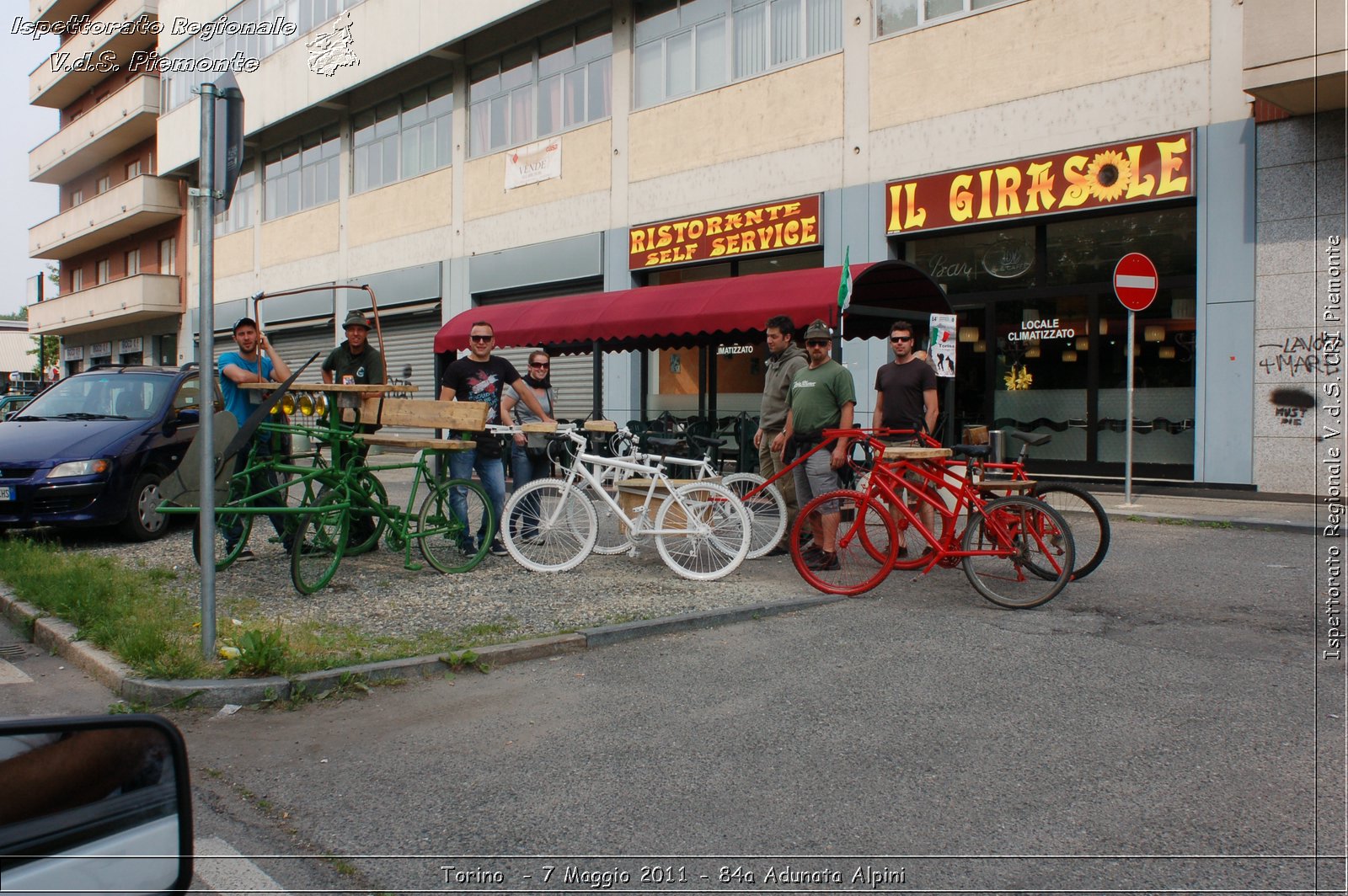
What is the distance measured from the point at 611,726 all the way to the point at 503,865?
1326 mm

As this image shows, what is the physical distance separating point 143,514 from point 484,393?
402cm

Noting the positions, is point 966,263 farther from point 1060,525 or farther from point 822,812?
point 822,812

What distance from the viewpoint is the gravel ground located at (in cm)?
630

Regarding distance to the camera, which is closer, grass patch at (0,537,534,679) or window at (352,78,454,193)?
grass patch at (0,537,534,679)

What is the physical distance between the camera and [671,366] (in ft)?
63.5

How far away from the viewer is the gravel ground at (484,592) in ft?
20.7

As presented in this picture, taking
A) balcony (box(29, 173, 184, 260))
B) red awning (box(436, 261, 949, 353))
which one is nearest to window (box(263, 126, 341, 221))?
balcony (box(29, 173, 184, 260))

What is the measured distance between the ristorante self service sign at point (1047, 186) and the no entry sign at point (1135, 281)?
1483 mm

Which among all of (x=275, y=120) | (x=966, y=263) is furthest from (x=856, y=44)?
(x=275, y=120)

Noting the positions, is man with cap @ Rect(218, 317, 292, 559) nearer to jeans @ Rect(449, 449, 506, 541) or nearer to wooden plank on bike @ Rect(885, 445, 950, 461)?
jeans @ Rect(449, 449, 506, 541)

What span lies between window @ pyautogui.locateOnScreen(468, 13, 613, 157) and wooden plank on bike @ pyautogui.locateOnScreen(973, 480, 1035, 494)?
14.7 m

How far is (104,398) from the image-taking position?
10.6 metres

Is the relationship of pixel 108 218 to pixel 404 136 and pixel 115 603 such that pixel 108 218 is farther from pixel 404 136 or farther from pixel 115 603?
pixel 115 603

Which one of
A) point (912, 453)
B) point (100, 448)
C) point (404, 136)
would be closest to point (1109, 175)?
point (912, 453)
